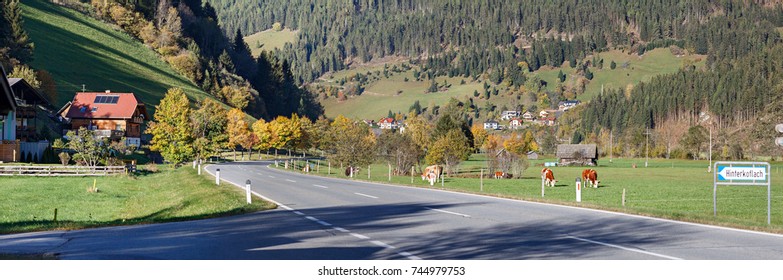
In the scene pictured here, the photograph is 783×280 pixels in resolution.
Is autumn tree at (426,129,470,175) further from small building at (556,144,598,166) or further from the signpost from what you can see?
the signpost

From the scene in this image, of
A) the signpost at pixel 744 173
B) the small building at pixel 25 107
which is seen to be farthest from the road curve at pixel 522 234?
the small building at pixel 25 107

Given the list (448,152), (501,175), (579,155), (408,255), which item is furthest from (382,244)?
(579,155)

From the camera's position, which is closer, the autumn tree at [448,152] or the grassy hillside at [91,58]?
the autumn tree at [448,152]

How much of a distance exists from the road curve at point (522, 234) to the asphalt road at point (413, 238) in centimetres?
2

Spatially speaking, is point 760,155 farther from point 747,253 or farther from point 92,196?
point 747,253

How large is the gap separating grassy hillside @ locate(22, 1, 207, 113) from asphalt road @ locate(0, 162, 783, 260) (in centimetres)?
9881

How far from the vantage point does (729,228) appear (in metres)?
18.0

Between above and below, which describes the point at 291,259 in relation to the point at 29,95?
below

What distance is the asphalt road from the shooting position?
43.0 feet

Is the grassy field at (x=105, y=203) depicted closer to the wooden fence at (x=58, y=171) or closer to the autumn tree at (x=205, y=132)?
the wooden fence at (x=58, y=171)

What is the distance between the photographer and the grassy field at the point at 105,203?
22938 millimetres

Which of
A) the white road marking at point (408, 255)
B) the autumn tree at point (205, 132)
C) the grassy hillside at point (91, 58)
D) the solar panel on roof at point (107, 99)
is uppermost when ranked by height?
the grassy hillside at point (91, 58)
